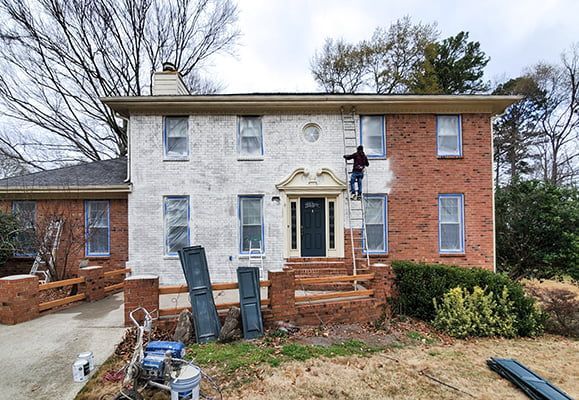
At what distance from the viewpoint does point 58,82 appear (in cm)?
1582

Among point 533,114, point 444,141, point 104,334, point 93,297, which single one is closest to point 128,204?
point 93,297

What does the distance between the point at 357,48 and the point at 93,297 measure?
819 inches

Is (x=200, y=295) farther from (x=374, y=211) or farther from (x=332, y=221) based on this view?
(x=374, y=211)

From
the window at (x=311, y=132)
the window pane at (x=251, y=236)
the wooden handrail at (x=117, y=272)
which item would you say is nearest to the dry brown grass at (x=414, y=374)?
the window pane at (x=251, y=236)

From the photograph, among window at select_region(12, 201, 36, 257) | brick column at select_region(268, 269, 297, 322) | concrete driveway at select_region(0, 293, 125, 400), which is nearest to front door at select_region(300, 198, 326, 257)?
brick column at select_region(268, 269, 297, 322)

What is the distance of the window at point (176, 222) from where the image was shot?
894 centimetres

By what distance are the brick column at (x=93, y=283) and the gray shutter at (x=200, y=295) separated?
12.1ft

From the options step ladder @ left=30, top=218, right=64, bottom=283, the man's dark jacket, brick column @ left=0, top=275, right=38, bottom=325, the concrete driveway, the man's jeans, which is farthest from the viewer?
the man's jeans

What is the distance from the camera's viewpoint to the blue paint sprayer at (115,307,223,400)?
10.5 feet

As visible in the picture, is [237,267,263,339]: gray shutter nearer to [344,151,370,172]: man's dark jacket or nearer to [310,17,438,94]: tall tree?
[344,151,370,172]: man's dark jacket

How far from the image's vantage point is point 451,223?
9102 mm

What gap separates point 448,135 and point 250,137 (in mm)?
6521

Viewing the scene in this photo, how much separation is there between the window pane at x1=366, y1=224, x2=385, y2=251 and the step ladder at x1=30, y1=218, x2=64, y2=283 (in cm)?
930

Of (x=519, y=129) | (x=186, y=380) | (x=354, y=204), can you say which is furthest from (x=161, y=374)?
(x=519, y=129)
